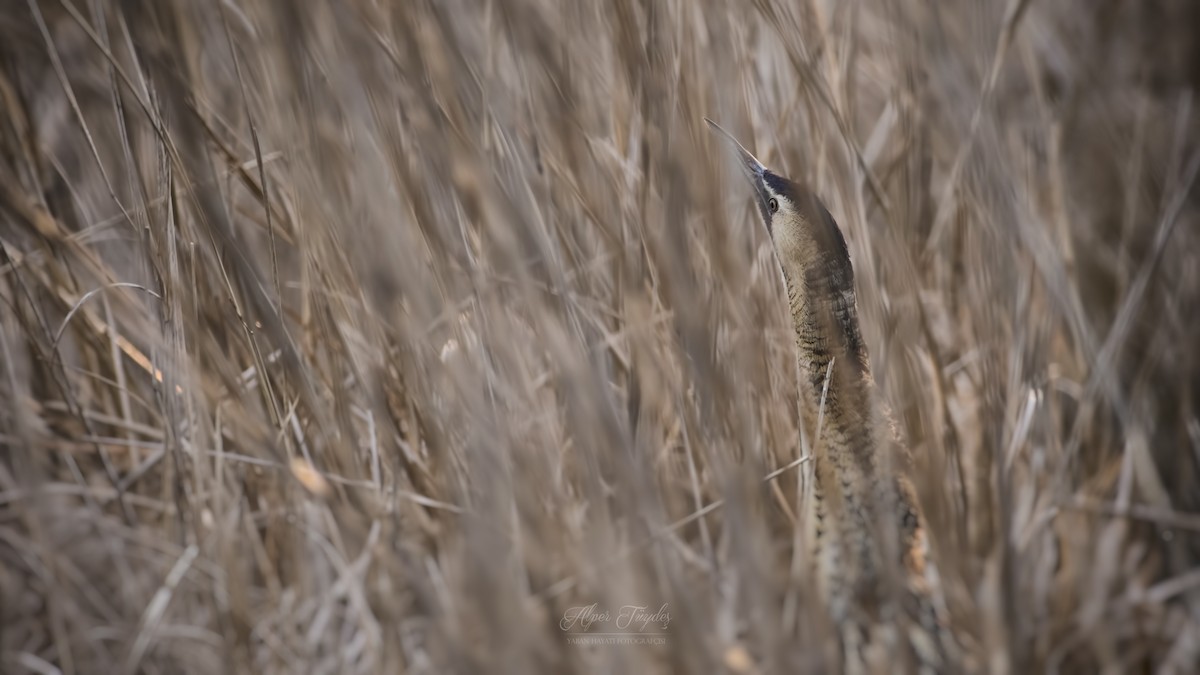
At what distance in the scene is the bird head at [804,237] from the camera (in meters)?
0.68

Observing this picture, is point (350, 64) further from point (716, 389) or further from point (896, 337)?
point (896, 337)

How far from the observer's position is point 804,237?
2.29ft

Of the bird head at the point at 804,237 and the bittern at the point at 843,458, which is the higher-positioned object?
the bird head at the point at 804,237

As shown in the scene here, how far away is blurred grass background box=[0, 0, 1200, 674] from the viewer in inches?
24.2

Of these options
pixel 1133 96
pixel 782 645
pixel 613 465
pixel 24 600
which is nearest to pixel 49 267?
pixel 24 600

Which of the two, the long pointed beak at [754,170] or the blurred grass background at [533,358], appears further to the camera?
the long pointed beak at [754,170]

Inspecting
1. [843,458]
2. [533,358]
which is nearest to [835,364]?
[843,458]

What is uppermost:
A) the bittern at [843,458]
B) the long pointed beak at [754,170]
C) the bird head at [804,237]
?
the long pointed beak at [754,170]

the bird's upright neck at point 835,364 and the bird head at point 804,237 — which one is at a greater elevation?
the bird head at point 804,237

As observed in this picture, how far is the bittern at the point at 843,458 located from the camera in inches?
26.9

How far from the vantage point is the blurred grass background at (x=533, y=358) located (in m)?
0.61

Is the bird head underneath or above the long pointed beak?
underneath

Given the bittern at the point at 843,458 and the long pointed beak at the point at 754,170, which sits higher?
the long pointed beak at the point at 754,170

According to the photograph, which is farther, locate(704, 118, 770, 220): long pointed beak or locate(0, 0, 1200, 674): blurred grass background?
locate(704, 118, 770, 220): long pointed beak
